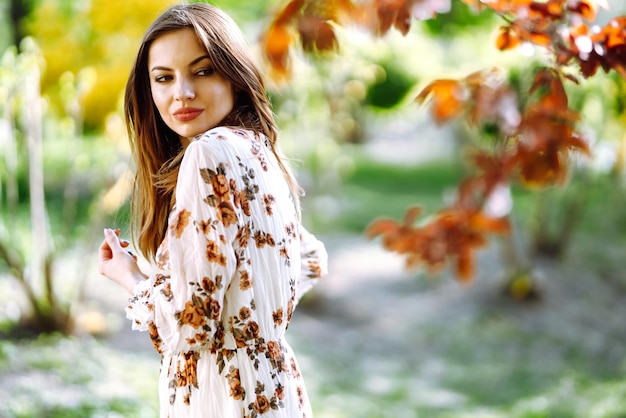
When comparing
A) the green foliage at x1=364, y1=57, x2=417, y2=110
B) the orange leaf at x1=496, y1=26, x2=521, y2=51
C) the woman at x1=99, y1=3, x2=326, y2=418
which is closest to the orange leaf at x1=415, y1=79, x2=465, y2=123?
the orange leaf at x1=496, y1=26, x2=521, y2=51


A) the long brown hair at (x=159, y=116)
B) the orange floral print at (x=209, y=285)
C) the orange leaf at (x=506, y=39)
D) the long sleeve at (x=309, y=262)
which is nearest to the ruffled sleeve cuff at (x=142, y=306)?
the orange floral print at (x=209, y=285)

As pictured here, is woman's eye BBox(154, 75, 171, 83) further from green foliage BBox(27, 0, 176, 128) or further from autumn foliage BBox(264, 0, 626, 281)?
green foliage BBox(27, 0, 176, 128)

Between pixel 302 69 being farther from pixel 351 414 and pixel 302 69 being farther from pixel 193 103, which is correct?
pixel 193 103

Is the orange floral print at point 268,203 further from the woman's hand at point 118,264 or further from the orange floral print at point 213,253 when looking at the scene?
the woman's hand at point 118,264

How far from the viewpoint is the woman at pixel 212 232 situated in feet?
4.34

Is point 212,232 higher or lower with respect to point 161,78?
lower

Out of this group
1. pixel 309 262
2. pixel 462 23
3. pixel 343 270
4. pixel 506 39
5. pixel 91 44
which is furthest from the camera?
pixel 343 270

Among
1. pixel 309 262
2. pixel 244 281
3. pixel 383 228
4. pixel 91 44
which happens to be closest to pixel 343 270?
pixel 91 44

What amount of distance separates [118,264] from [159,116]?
1.08 ft

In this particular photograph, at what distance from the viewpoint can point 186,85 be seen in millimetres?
1443

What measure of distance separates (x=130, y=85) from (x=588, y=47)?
89cm

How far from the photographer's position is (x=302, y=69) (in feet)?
19.8

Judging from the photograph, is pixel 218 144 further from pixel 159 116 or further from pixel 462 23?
pixel 462 23

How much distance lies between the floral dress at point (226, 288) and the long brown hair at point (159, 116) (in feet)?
0.28
